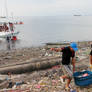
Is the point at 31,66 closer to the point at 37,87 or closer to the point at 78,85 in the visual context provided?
the point at 37,87

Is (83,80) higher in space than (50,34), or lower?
lower

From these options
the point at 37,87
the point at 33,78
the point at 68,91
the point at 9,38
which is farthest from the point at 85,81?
the point at 9,38

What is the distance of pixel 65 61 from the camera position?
198 inches

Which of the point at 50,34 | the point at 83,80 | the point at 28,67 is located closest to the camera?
the point at 83,80

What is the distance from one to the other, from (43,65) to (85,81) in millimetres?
4823

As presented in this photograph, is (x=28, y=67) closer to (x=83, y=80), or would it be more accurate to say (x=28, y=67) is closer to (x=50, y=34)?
(x=83, y=80)

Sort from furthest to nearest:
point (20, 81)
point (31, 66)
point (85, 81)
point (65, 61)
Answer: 1. point (31, 66)
2. point (20, 81)
3. point (85, 81)
4. point (65, 61)

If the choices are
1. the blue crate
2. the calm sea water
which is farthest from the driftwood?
the calm sea water

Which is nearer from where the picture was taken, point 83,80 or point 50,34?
point 83,80

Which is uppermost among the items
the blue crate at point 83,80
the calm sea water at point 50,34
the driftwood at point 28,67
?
the calm sea water at point 50,34

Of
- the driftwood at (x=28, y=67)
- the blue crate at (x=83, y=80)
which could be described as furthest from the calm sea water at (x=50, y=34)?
the blue crate at (x=83, y=80)

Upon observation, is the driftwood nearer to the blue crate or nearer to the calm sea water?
the blue crate

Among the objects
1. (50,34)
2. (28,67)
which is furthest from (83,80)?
(50,34)

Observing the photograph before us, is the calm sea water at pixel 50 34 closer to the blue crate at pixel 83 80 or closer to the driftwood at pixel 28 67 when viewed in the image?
the driftwood at pixel 28 67
